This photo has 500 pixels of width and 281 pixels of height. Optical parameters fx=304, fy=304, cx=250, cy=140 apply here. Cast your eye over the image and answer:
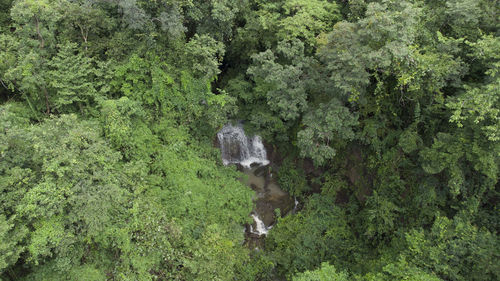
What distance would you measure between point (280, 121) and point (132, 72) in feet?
23.8

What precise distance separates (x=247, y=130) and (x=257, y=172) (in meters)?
2.58

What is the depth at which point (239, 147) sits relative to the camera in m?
17.5

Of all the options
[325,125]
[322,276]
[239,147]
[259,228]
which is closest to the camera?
[322,276]

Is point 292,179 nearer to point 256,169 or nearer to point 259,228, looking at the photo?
point 256,169

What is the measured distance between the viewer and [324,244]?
14625mm

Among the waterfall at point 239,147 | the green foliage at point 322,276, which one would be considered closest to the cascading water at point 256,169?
the waterfall at point 239,147

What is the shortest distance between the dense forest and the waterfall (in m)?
0.81

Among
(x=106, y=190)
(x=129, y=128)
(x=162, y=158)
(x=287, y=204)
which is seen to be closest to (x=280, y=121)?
(x=287, y=204)

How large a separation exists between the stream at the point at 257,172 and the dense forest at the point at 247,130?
69 centimetres

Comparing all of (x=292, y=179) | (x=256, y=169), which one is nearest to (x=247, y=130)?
(x=256, y=169)

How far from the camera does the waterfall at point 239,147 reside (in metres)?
17.2

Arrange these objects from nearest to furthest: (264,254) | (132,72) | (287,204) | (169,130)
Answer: (132,72)
(169,130)
(264,254)
(287,204)

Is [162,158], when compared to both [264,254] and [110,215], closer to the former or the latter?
[110,215]

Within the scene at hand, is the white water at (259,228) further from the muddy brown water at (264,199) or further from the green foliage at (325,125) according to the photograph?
the green foliage at (325,125)
